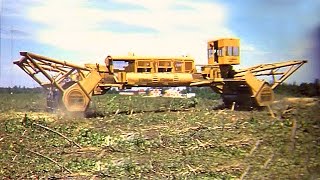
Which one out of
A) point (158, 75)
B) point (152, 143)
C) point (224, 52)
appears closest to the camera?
point (152, 143)

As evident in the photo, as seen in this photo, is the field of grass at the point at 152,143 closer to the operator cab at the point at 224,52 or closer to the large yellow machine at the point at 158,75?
the large yellow machine at the point at 158,75

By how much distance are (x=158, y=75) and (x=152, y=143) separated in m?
0.71

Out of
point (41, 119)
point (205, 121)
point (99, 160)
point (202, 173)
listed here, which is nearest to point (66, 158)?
point (99, 160)

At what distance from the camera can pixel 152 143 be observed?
216cm

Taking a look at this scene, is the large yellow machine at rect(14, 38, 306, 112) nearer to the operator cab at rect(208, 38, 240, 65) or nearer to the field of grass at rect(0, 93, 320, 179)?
the operator cab at rect(208, 38, 240, 65)

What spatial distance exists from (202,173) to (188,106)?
0.67 metres

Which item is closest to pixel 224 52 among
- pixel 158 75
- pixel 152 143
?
pixel 158 75

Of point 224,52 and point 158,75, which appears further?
Result: point 158,75

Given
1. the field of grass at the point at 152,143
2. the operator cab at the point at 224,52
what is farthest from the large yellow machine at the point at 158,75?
the field of grass at the point at 152,143

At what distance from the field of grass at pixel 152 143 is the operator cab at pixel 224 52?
31 centimetres

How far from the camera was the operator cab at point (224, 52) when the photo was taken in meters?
2.25

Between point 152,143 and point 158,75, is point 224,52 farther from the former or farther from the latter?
point 152,143

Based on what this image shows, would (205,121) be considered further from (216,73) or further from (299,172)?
(299,172)

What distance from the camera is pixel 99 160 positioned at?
2016 millimetres
